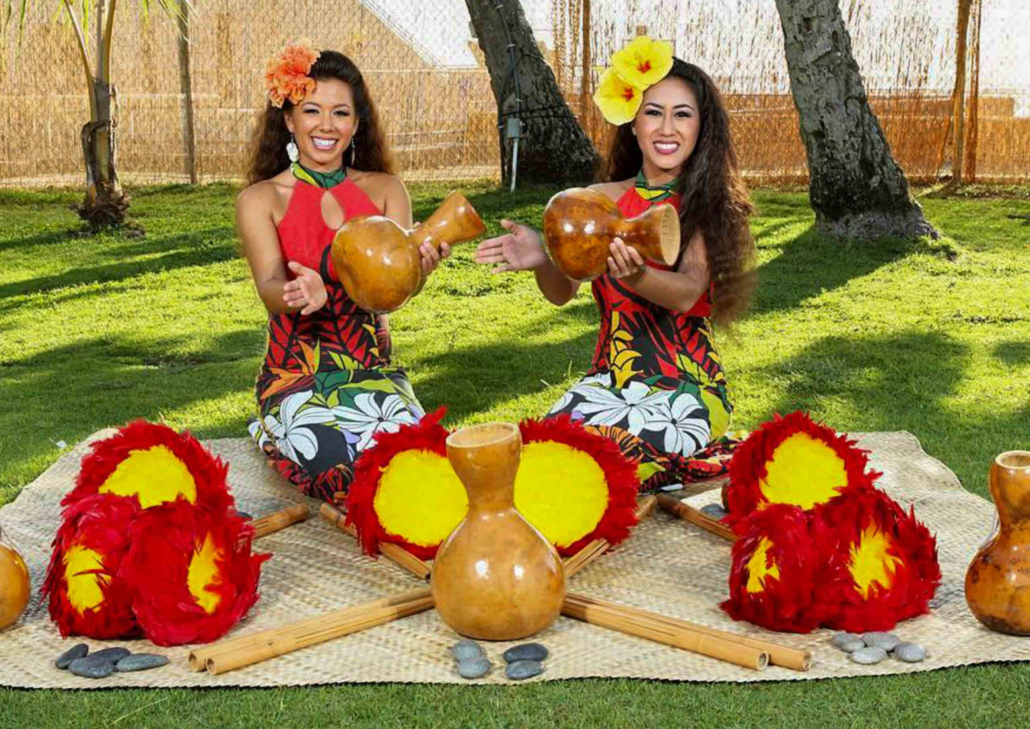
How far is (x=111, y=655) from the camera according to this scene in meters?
2.63

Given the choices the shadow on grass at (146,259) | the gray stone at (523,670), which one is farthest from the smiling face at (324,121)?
the shadow on grass at (146,259)

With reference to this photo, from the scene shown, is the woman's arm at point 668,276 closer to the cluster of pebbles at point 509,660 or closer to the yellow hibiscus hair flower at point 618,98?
the yellow hibiscus hair flower at point 618,98

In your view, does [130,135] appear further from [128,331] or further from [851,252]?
[851,252]

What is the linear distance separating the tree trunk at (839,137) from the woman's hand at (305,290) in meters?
5.09

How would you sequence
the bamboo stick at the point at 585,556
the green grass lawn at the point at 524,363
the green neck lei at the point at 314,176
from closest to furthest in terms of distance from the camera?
→ the green grass lawn at the point at 524,363
the bamboo stick at the point at 585,556
the green neck lei at the point at 314,176

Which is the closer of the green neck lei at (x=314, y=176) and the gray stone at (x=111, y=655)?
the gray stone at (x=111, y=655)

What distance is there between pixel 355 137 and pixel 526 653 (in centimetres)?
211

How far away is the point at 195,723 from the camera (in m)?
2.40

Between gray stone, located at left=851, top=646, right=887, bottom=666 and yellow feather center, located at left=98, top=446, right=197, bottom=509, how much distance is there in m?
1.61

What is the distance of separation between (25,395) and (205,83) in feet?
26.1

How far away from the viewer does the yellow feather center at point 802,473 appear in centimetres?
320

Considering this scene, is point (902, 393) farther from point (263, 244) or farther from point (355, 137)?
point (263, 244)

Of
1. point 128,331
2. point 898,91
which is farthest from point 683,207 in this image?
point 898,91

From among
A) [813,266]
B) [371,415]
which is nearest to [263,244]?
[371,415]
